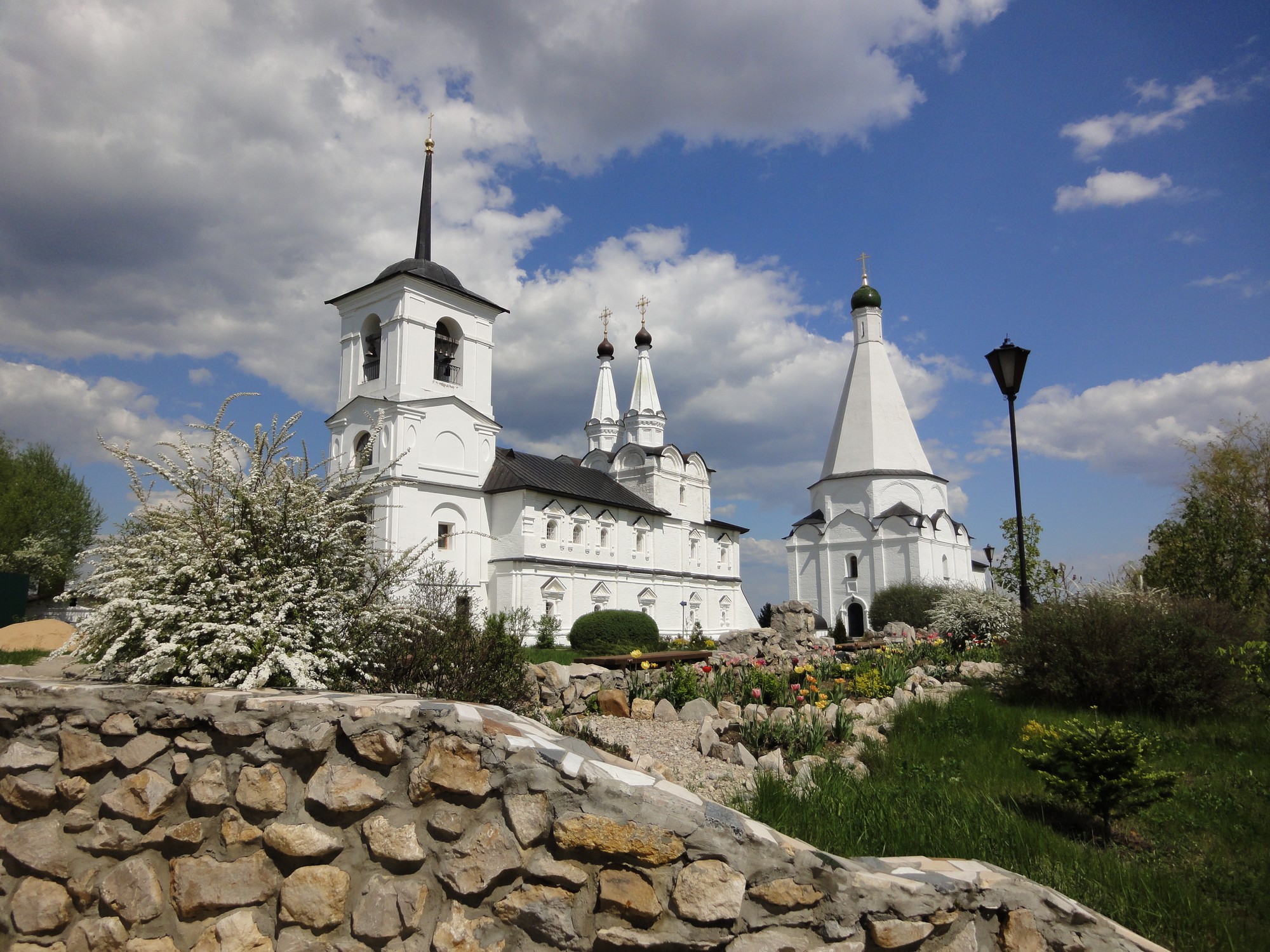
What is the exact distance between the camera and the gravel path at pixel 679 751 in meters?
5.03

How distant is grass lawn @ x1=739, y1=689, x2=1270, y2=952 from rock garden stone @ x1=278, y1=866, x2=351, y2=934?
198 cm

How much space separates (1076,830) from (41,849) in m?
5.11

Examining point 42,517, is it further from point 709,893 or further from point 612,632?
point 709,893

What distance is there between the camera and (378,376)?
29766 millimetres

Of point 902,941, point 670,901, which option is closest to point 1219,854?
→ point 902,941

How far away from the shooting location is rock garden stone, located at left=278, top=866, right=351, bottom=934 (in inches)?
109

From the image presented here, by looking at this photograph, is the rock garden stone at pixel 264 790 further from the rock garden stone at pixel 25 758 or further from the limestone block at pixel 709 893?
the limestone block at pixel 709 893

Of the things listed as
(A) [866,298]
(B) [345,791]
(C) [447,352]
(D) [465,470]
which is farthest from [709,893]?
(A) [866,298]

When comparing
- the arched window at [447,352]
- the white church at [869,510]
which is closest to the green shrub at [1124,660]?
the arched window at [447,352]

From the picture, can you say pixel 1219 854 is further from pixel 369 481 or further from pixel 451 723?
pixel 369 481

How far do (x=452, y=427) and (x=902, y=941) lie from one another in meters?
28.8

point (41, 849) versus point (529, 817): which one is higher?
point (529, 817)

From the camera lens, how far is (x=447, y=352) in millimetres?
30828

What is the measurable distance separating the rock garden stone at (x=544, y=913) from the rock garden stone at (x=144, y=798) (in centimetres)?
145
